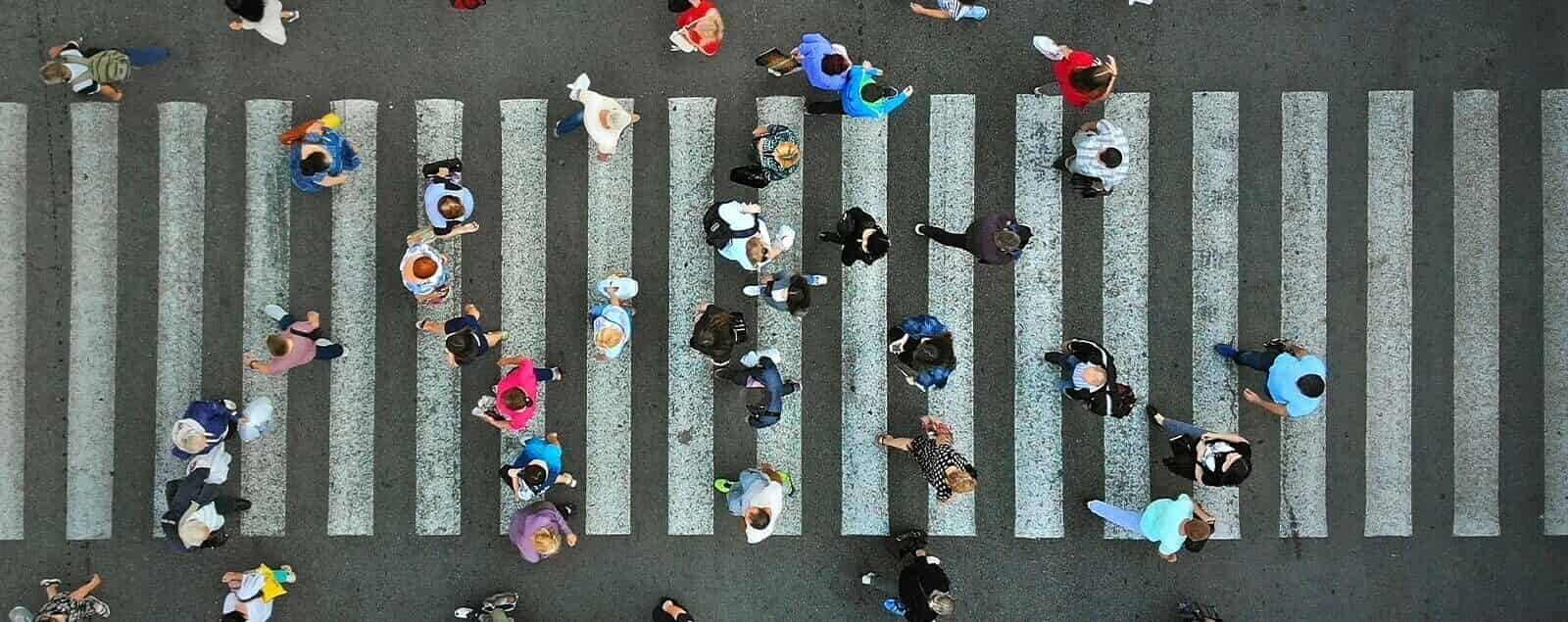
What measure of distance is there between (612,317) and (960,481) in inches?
134

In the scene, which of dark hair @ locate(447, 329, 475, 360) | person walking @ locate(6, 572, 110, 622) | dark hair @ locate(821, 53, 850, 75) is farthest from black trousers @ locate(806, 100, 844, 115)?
person walking @ locate(6, 572, 110, 622)

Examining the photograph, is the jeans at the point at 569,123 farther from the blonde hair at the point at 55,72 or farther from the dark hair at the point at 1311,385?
the dark hair at the point at 1311,385

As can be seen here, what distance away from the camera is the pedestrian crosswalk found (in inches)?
333

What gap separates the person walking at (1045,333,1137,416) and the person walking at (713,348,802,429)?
2.67 meters

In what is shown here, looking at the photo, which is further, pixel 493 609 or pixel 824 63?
pixel 493 609

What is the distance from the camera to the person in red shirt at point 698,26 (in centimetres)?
790

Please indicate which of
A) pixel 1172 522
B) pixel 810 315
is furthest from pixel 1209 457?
pixel 810 315

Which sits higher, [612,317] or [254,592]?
[612,317]

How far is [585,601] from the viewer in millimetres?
8617

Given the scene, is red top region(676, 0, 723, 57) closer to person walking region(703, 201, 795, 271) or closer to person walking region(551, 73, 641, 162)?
person walking region(551, 73, 641, 162)

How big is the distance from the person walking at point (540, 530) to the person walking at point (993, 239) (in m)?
4.40

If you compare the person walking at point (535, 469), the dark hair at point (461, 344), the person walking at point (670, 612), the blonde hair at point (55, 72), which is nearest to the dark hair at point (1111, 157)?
the person walking at point (535, 469)

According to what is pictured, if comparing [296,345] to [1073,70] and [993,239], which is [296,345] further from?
[1073,70]

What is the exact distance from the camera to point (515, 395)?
24.3 feet
